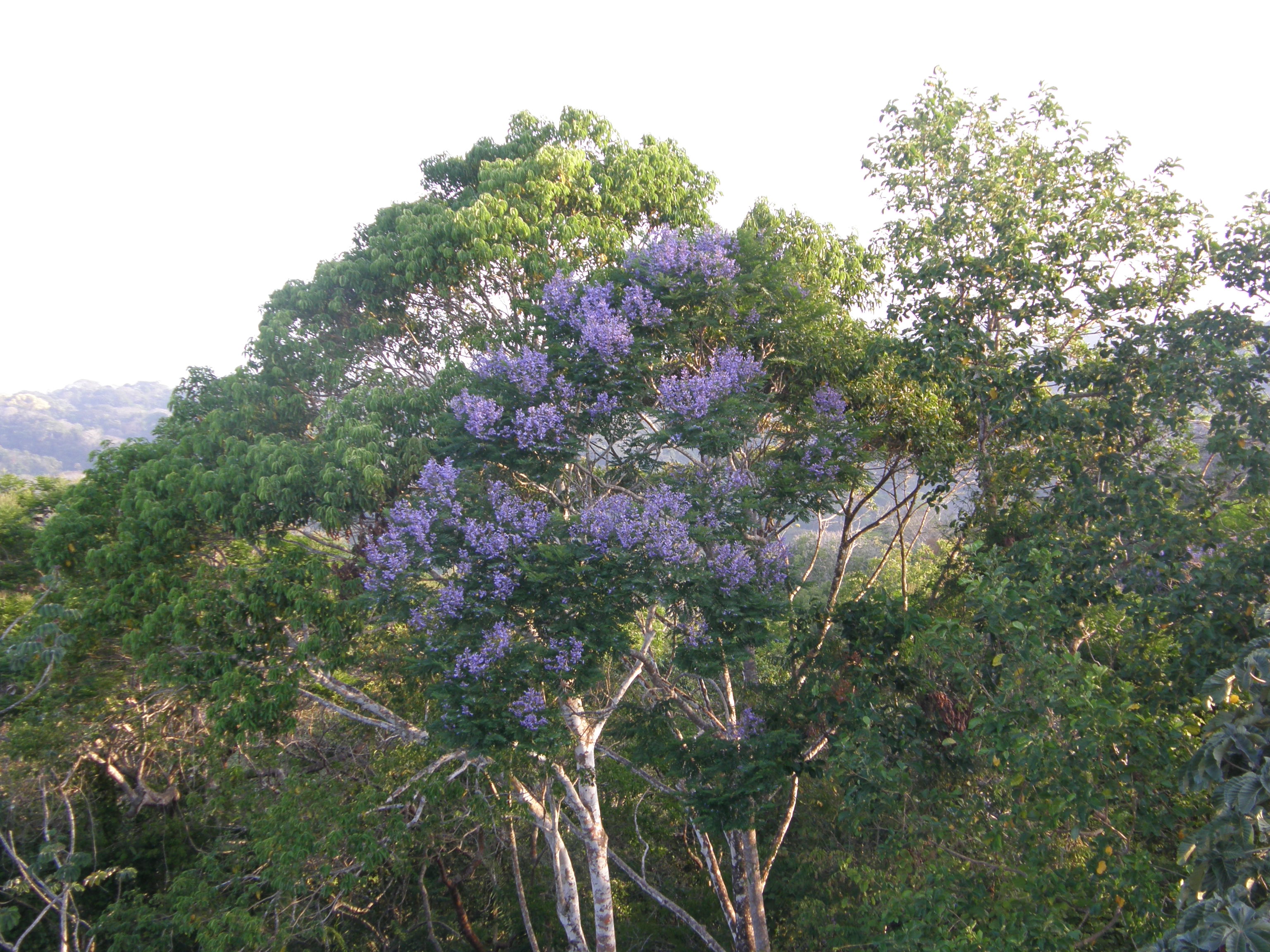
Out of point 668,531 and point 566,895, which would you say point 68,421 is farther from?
point 668,531

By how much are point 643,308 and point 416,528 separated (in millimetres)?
2933

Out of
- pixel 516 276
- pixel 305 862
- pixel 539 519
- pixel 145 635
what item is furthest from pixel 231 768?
pixel 516 276

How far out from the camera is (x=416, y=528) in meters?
5.47

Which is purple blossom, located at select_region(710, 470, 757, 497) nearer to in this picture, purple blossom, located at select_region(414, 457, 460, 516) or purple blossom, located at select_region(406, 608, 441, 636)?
purple blossom, located at select_region(414, 457, 460, 516)

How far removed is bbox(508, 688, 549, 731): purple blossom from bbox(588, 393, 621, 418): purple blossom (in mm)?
2486

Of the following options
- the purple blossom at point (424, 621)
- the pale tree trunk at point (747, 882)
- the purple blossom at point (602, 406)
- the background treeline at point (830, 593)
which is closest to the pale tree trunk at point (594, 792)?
the background treeline at point (830, 593)

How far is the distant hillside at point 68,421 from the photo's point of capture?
103000 millimetres

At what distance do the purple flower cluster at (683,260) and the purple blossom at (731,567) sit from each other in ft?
8.53

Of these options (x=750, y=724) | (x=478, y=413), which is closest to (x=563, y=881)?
(x=750, y=724)

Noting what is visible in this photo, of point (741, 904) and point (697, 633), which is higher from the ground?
point (697, 633)

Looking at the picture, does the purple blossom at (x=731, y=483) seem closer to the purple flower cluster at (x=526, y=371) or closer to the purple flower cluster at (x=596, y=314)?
the purple flower cluster at (x=596, y=314)

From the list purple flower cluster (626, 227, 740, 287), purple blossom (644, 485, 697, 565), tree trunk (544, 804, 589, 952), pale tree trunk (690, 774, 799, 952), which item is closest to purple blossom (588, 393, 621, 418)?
purple blossom (644, 485, 697, 565)

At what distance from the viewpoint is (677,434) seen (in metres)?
6.22

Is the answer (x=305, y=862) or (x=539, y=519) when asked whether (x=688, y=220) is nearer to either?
(x=539, y=519)
